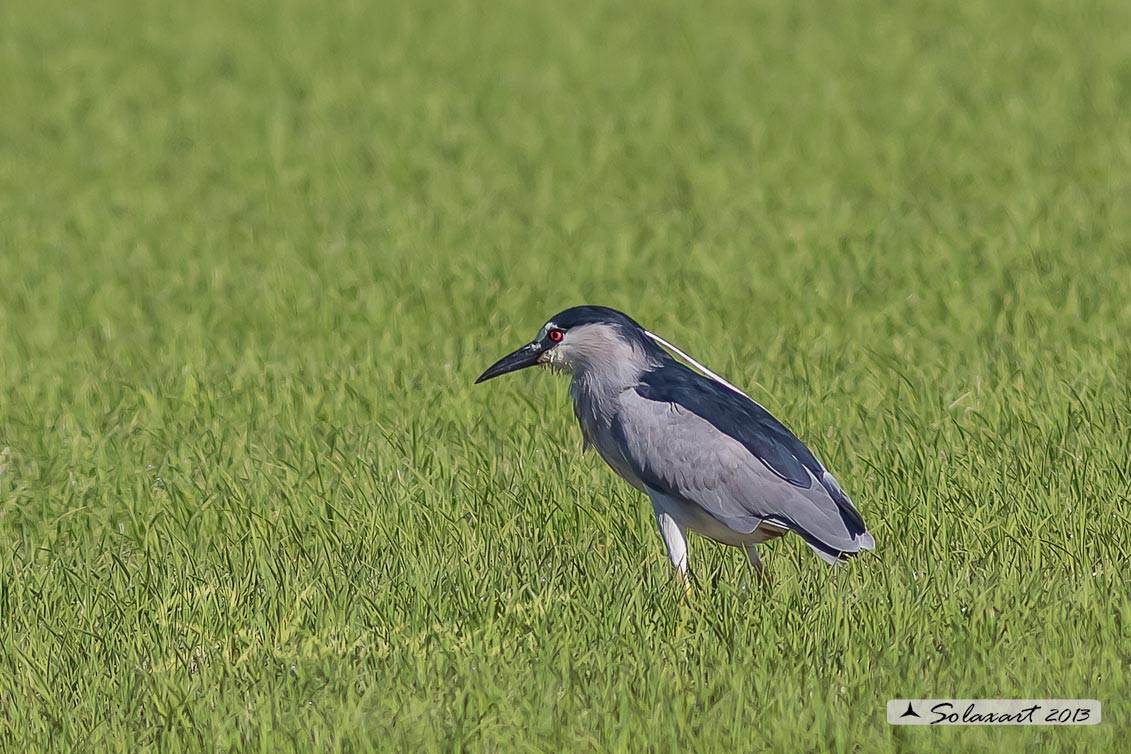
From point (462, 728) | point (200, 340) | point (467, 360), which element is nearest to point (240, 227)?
point (200, 340)

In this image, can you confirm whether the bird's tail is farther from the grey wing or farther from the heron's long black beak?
the heron's long black beak

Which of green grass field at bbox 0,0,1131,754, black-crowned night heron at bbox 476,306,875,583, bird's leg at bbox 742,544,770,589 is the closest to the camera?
green grass field at bbox 0,0,1131,754

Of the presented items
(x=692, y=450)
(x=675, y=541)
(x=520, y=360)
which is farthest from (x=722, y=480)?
(x=520, y=360)

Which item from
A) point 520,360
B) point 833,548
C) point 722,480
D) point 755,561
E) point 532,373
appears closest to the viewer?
point 833,548

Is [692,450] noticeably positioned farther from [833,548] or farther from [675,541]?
[833,548]

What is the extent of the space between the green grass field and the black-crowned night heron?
186 millimetres

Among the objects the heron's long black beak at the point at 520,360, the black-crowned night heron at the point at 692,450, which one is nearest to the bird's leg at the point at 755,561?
the black-crowned night heron at the point at 692,450

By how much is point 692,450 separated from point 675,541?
0.92 feet

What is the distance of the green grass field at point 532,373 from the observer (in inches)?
200

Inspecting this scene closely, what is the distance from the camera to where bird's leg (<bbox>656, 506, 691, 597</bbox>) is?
564 centimetres

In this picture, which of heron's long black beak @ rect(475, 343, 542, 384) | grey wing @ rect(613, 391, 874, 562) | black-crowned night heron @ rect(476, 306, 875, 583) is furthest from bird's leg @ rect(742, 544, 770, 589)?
heron's long black beak @ rect(475, 343, 542, 384)

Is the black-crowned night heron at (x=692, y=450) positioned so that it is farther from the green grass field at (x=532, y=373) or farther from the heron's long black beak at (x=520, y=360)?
the green grass field at (x=532, y=373)

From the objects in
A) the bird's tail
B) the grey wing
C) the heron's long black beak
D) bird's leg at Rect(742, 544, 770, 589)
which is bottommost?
bird's leg at Rect(742, 544, 770, 589)

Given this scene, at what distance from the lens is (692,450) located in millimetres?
5742
